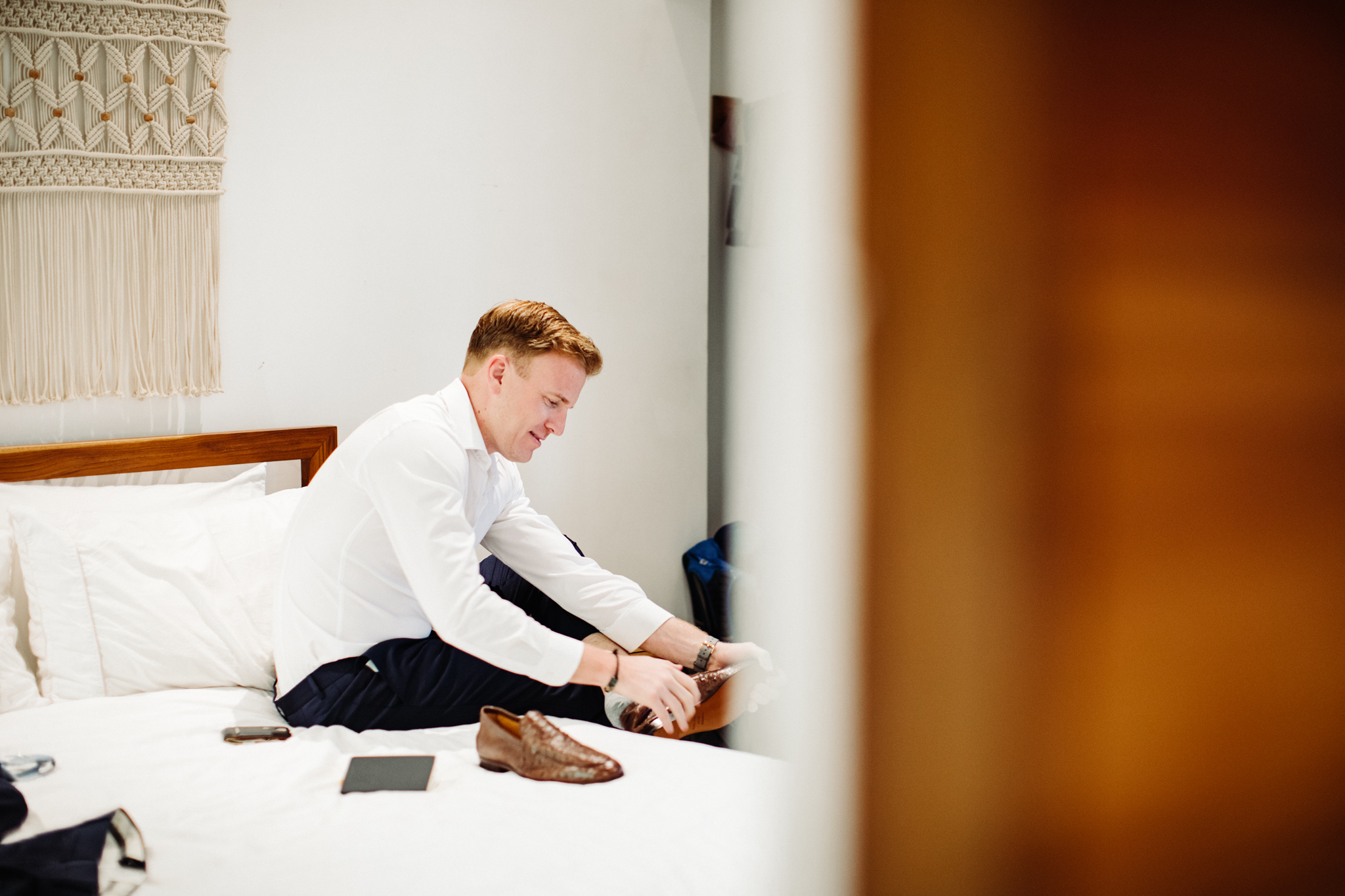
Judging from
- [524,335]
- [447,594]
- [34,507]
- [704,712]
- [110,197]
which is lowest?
[704,712]

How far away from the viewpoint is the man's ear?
58.0 inches

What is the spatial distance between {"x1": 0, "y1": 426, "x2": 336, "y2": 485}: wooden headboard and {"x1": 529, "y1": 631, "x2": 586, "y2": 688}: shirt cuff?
88cm

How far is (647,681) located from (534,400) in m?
0.56

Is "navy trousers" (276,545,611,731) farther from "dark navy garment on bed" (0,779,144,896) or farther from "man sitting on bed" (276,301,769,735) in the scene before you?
"dark navy garment on bed" (0,779,144,896)

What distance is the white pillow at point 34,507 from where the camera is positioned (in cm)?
125

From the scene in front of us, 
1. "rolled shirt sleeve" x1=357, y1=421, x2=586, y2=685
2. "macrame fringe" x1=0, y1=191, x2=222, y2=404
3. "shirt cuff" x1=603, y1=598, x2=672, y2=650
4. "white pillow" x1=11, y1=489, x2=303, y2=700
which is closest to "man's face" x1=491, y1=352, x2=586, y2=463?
"rolled shirt sleeve" x1=357, y1=421, x2=586, y2=685

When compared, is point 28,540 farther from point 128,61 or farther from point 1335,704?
point 1335,704

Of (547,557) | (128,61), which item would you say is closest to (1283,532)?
(547,557)

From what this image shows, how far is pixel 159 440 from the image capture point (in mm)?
1619

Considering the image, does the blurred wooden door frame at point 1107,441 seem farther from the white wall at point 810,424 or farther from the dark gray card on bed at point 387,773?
the dark gray card on bed at point 387,773

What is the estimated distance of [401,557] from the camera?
4.18 ft

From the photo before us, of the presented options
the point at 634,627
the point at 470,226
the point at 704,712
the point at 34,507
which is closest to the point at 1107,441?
the point at 704,712

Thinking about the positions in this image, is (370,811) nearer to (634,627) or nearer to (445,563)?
(445,563)

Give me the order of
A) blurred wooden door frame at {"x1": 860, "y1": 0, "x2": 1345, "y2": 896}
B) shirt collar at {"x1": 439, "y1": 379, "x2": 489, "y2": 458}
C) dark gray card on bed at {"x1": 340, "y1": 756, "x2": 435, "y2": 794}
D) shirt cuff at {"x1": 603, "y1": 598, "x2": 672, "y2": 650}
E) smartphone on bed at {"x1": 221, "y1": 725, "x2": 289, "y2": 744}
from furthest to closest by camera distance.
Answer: shirt cuff at {"x1": 603, "y1": 598, "x2": 672, "y2": 650}, shirt collar at {"x1": 439, "y1": 379, "x2": 489, "y2": 458}, smartphone on bed at {"x1": 221, "y1": 725, "x2": 289, "y2": 744}, dark gray card on bed at {"x1": 340, "y1": 756, "x2": 435, "y2": 794}, blurred wooden door frame at {"x1": 860, "y1": 0, "x2": 1345, "y2": 896}
